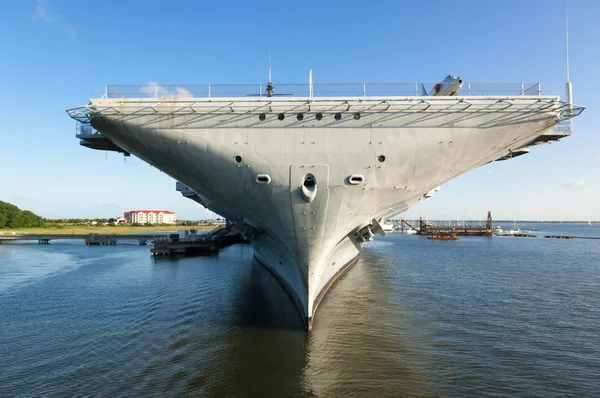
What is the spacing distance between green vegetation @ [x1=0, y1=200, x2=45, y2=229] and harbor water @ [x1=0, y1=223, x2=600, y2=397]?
76551 mm

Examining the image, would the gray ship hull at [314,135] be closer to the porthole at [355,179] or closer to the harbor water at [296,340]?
the porthole at [355,179]

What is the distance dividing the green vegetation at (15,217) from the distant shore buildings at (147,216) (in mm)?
70396

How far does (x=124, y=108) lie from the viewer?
31.9 feet

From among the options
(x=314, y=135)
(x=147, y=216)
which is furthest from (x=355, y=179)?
(x=147, y=216)

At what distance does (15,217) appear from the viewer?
7994 centimetres

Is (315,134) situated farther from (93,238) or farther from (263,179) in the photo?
(93,238)

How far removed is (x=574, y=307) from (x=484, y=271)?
10.4 meters

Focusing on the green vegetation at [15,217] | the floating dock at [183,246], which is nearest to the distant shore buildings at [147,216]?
the green vegetation at [15,217]

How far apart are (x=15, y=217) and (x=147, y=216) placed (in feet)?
268

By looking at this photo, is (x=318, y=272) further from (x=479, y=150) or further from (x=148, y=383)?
(x=479, y=150)

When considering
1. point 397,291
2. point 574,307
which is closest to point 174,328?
point 397,291

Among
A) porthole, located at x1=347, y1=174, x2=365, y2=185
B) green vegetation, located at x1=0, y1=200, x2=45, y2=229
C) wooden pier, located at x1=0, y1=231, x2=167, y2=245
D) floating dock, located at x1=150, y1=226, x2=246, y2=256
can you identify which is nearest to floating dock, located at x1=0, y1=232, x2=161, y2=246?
wooden pier, located at x1=0, y1=231, x2=167, y2=245

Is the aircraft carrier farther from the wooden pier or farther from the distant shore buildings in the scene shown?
the distant shore buildings

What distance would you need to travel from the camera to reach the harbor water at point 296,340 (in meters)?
8.06
